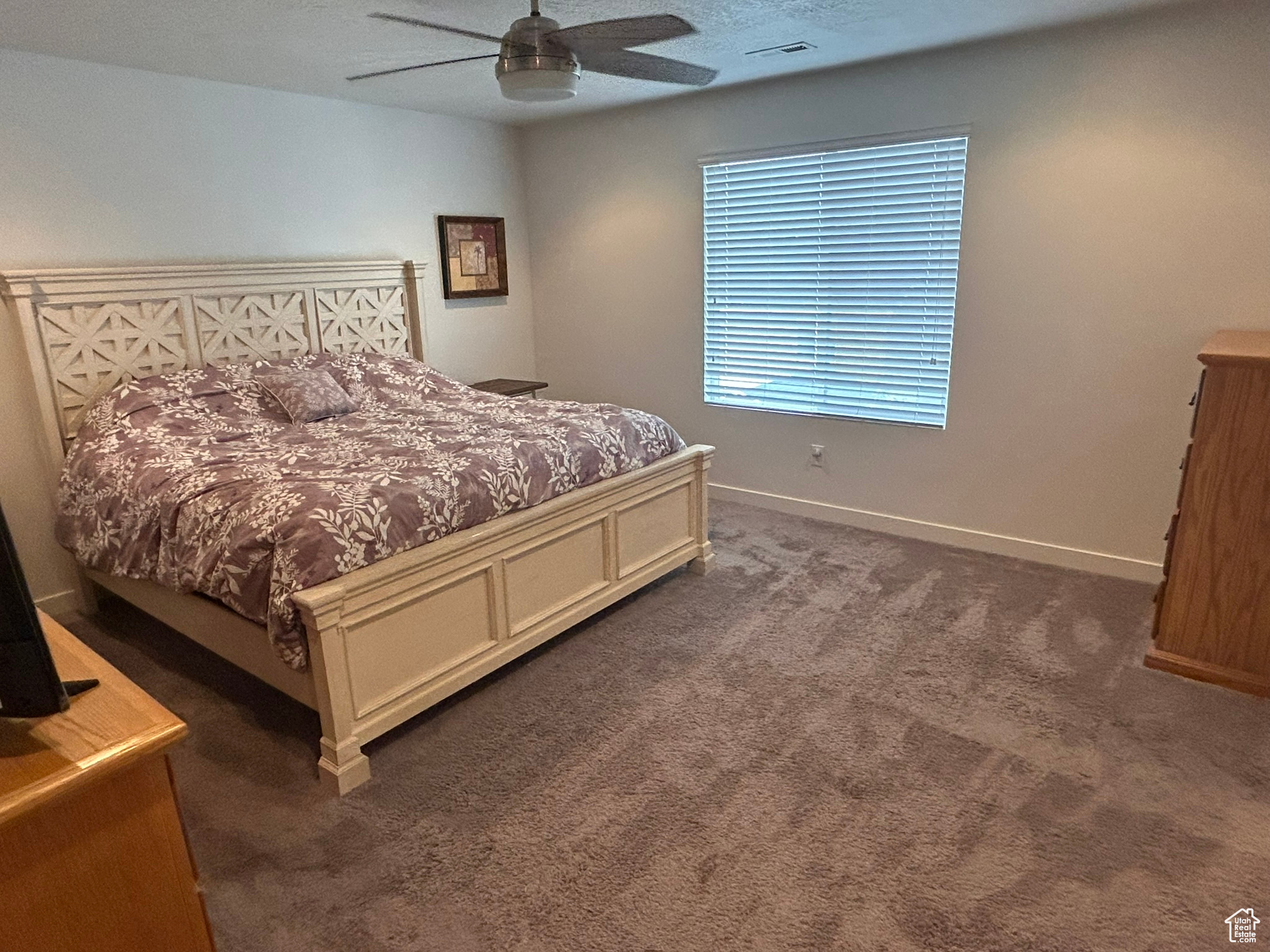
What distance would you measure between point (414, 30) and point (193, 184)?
145 cm

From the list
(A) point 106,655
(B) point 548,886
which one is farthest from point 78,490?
(B) point 548,886

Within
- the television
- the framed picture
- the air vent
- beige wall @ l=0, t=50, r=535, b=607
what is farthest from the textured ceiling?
the television

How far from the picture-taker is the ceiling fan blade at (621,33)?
219cm

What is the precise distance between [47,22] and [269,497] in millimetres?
1979

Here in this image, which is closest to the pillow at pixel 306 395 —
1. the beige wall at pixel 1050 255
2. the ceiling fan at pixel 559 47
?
the ceiling fan at pixel 559 47

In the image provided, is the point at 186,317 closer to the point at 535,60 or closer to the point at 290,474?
the point at 290,474

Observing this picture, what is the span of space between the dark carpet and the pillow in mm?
1101

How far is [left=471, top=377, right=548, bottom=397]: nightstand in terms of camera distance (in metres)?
4.84

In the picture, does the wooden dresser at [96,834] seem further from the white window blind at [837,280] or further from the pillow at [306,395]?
the white window blind at [837,280]

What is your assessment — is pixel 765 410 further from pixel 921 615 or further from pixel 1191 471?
pixel 1191 471

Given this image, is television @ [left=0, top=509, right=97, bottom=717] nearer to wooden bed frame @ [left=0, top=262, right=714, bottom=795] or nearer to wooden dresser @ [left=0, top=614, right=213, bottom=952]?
wooden dresser @ [left=0, top=614, right=213, bottom=952]

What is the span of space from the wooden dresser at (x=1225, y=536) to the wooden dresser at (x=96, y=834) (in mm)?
2952

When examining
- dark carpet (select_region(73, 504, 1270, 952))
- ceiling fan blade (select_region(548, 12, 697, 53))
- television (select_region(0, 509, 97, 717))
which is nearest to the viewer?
television (select_region(0, 509, 97, 717))

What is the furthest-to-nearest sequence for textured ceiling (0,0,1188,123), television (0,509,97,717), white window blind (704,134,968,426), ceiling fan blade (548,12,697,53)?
1. white window blind (704,134,968,426)
2. textured ceiling (0,0,1188,123)
3. ceiling fan blade (548,12,697,53)
4. television (0,509,97,717)
